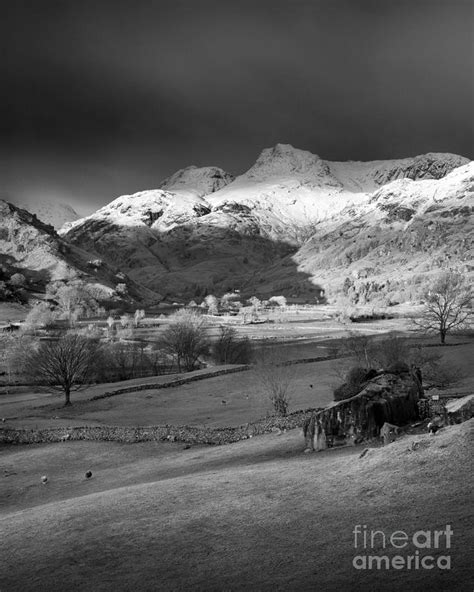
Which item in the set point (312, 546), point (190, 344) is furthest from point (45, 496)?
point (190, 344)

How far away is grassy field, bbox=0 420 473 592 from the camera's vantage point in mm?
10703

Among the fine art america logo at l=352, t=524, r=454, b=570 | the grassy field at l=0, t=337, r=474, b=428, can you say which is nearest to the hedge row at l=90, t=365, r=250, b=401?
the grassy field at l=0, t=337, r=474, b=428

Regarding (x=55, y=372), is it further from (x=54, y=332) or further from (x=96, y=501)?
(x=54, y=332)

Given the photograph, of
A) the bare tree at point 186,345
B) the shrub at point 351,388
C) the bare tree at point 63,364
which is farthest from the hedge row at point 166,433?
the bare tree at point 186,345

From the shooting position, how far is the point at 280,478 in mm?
17484

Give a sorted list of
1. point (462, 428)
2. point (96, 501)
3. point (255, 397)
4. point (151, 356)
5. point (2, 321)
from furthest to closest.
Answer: point (2, 321) < point (151, 356) < point (255, 397) < point (96, 501) < point (462, 428)

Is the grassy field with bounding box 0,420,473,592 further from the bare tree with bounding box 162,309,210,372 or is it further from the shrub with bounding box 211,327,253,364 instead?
the shrub with bounding box 211,327,253,364

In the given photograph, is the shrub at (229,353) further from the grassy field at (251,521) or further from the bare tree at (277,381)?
the grassy field at (251,521)

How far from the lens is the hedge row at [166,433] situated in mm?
30978

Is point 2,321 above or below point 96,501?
above

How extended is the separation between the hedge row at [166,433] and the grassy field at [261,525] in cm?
997

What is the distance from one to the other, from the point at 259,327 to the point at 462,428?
183 meters

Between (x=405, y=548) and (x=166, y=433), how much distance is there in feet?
81.8

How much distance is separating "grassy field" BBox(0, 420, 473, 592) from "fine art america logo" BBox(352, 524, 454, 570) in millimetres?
95
